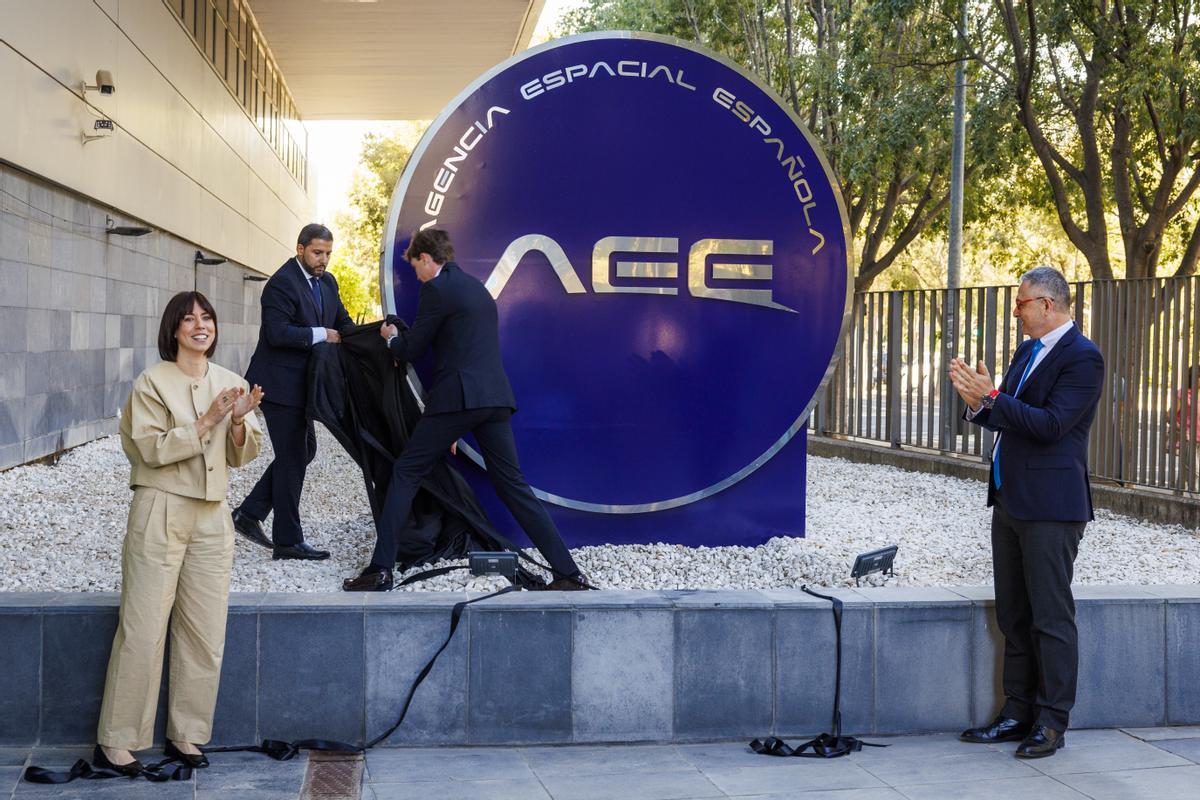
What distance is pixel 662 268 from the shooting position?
7.56 metres

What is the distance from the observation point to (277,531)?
6.90 metres

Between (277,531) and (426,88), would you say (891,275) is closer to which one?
(426,88)

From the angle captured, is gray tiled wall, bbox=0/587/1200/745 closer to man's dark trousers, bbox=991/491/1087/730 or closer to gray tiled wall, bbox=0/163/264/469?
man's dark trousers, bbox=991/491/1087/730

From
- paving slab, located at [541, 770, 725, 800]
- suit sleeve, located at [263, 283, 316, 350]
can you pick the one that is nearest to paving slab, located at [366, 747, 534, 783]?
paving slab, located at [541, 770, 725, 800]

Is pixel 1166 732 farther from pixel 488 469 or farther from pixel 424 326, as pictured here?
pixel 424 326

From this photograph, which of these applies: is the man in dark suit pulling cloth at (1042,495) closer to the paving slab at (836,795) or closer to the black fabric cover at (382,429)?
the paving slab at (836,795)

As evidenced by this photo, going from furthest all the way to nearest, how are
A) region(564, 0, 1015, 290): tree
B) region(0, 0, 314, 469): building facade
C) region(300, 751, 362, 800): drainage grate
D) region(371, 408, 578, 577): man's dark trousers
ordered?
region(564, 0, 1015, 290): tree, region(0, 0, 314, 469): building facade, region(371, 408, 578, 577): man's dark trousers, region(300, 751, 362, 800): drainage grate

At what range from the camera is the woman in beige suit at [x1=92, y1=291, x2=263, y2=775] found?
4699 mm

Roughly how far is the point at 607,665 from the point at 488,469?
1.43 m

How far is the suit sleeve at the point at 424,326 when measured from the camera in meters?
6.33

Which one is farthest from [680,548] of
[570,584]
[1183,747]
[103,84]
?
[103,84]

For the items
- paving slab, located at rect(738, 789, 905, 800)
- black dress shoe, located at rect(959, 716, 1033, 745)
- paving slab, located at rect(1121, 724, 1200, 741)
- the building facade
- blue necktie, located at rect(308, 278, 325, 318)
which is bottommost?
paving slab, located at rect(738, 789, 905, 800)

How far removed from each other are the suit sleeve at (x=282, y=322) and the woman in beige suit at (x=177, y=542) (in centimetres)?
183

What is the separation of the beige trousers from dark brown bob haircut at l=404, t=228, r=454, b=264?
1.97 meters
